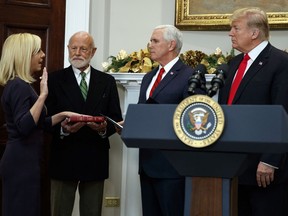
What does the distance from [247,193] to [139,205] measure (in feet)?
4.74

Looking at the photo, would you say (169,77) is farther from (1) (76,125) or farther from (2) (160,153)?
(1) (76,125)

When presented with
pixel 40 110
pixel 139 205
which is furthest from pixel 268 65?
pixel 139 205

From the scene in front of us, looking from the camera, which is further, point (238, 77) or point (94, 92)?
point (94, 92)

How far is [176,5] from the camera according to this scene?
4.13m

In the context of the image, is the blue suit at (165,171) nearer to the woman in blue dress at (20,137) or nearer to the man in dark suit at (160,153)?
the man in dark suit at (160,153)

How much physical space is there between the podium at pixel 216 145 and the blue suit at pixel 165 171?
0.91 m

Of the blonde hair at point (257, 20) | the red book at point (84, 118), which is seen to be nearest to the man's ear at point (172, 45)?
the blonde hair at point (257, 20)

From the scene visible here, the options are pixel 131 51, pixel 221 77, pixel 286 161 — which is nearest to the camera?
pixel 221 77

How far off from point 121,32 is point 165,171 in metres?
1.71

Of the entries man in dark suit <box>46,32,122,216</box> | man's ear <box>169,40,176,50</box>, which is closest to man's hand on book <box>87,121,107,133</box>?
man in dark suit <box>46,32,122,216</box>

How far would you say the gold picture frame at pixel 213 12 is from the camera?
152 inches

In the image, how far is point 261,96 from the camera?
8.45ft

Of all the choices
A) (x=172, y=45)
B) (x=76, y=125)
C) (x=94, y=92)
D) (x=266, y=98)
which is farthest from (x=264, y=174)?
(x=94, y=92)

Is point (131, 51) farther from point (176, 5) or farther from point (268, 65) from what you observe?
point (268, 65)
